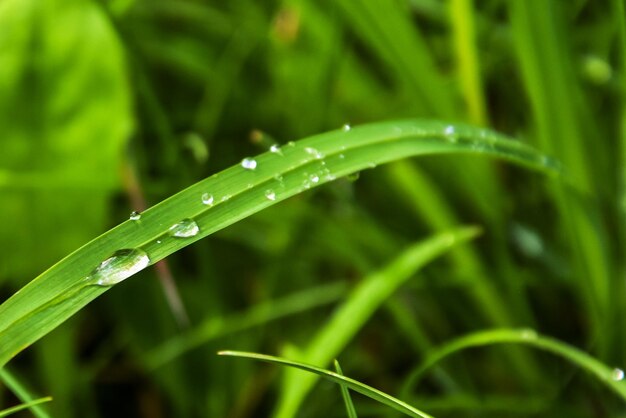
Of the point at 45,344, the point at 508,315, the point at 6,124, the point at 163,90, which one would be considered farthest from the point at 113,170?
the point at 508,315

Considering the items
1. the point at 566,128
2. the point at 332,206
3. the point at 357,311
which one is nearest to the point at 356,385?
the point at 357,311

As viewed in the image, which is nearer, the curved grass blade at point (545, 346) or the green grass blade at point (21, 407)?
the green grass blade at point (21, 407)

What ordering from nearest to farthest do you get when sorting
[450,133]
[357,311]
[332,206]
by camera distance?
[450,133], [357,311], [332,206]

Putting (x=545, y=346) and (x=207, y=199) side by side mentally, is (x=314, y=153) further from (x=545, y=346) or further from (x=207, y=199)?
(x=545, y=346)

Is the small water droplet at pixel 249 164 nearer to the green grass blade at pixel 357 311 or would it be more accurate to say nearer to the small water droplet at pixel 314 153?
the small water droplet at pixel 314 153

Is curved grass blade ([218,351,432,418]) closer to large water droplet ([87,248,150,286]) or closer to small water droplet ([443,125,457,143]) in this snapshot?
large water droplet ([87,248,150,286])

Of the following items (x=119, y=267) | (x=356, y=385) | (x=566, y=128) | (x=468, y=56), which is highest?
(x=468, y=56)

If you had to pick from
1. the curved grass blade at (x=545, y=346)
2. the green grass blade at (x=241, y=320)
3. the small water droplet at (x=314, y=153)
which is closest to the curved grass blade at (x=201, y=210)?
the small water droplet at (x=314, y=153)
